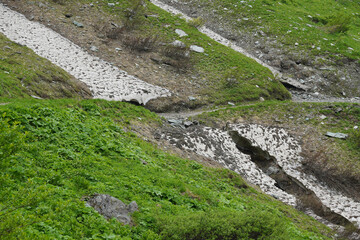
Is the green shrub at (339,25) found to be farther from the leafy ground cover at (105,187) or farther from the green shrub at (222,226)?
the green shrub at (222,226)

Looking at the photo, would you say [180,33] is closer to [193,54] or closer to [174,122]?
[193,54]

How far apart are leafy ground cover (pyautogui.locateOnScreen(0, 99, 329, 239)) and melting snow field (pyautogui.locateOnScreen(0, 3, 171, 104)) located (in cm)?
426

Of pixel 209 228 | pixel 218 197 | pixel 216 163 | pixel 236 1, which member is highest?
pixel 236 1

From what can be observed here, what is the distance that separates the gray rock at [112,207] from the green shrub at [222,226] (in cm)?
86

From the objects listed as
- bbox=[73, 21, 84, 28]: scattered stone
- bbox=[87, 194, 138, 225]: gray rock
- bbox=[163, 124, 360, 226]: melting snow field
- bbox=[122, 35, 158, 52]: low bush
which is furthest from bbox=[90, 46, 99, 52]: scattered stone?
bbox=[87, 194, 138, 225]: gray rock

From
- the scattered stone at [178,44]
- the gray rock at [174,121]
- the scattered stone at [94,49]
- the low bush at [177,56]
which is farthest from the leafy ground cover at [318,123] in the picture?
the scattered stone at [94,49]

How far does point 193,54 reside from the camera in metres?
26.4

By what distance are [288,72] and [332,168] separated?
572 inches

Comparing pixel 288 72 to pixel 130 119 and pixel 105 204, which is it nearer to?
pixel 130 119

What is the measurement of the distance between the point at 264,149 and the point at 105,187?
1203cm

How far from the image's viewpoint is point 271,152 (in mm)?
18422

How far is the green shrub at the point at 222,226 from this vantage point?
7.73 meters

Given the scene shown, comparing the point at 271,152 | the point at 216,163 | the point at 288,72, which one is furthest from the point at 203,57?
the point at 216,163

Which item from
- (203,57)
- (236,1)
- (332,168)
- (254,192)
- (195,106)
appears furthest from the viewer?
(236,1)
